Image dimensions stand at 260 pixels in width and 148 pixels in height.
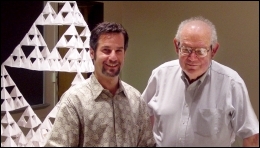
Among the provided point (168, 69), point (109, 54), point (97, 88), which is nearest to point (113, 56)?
point (109, 54)

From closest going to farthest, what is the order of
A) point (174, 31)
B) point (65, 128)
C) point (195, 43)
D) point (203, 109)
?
point (65, 128)
point (195, 43)
point (203, 109)
point (174, 31)

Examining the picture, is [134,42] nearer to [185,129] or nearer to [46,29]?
[46,29]

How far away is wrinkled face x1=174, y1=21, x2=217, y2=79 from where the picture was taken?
138 centimetres

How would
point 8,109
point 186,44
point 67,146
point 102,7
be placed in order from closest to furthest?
point 67,146
point 186,44
point 8,109
point 102,7

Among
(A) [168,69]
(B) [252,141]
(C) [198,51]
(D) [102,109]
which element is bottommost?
(B) [252,141]

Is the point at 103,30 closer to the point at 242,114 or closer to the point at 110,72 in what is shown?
the point at 110,72

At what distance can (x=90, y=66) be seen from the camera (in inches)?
74.5

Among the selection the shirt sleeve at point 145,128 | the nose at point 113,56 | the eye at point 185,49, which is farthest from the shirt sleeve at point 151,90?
the nose at point 113,56

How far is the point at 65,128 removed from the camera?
124 centimetres

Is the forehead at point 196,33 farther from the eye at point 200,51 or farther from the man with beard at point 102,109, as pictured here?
the man with beard at point 102,109

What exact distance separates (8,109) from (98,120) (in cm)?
75

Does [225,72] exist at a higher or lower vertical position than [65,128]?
higher

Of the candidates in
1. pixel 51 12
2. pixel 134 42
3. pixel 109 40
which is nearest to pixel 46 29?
pixel 51 12

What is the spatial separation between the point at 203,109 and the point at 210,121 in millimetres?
57
